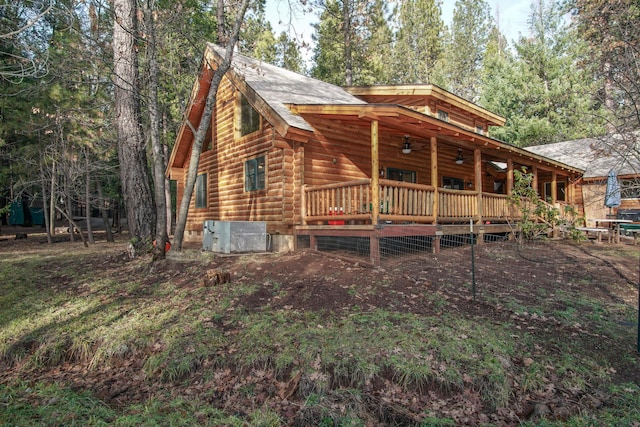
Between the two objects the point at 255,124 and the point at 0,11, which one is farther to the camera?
the point at 255,124

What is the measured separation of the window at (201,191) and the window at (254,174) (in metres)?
3.43

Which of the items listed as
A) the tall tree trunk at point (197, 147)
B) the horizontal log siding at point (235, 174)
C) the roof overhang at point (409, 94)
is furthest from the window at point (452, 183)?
the tall tree trunk at point (197, 147)

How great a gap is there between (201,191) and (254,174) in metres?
4.30

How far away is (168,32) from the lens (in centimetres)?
956

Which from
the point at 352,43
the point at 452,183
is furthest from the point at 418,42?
the point at 452,183

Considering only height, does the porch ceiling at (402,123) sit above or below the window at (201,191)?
above

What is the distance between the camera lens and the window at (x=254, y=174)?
10.8 m

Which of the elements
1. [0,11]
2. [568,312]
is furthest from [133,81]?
[568,312]

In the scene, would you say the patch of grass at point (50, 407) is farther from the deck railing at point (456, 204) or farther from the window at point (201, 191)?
the window at point (201, 191)

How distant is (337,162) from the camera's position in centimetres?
1084

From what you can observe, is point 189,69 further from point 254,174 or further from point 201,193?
point 201,193

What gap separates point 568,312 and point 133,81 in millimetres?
10333

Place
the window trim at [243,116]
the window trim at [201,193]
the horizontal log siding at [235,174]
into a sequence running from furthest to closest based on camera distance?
the window trim at [201,193]
the window trim at [243,116]
the horizontal log siding at [235,174]

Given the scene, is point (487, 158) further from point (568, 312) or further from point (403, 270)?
point (568, 312)
